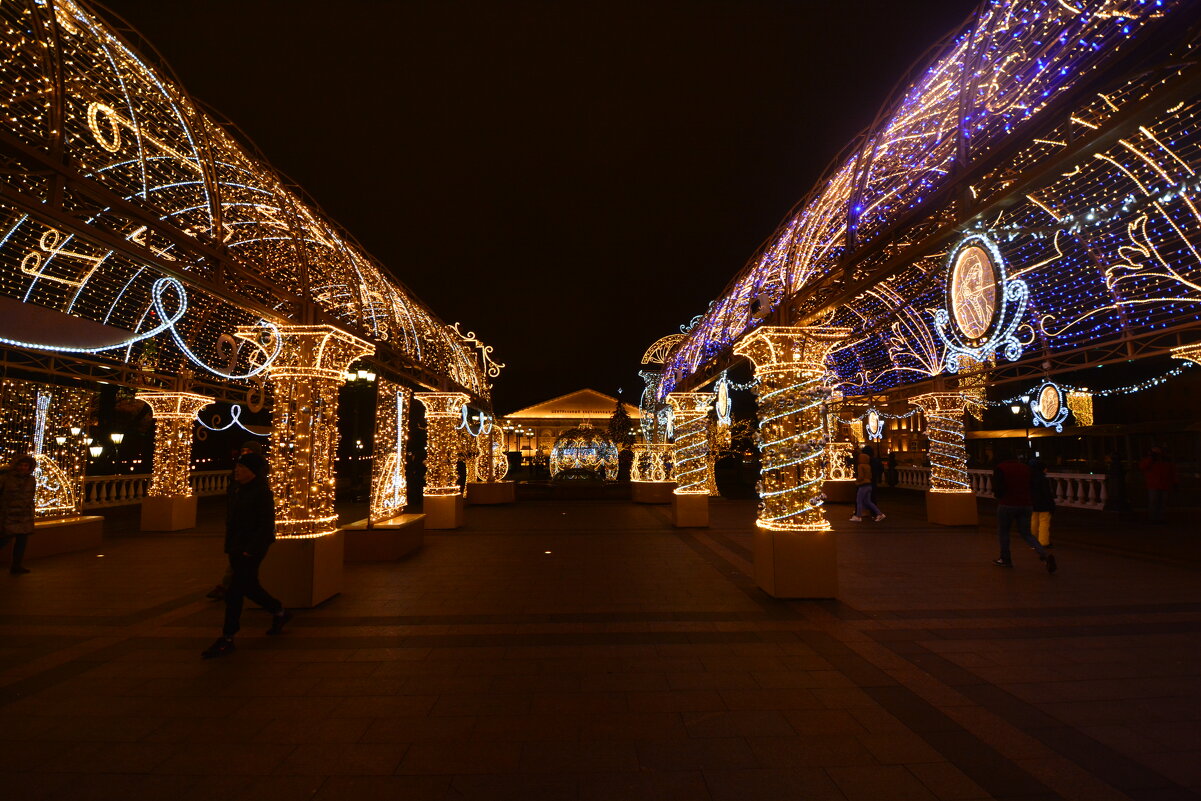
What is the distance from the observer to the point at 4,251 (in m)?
6.76

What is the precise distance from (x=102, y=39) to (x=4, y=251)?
427 cm

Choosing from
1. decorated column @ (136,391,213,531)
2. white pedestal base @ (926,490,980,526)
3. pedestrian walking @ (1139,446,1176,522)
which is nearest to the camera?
pedestrian walking @ (1139,446,1176,522)

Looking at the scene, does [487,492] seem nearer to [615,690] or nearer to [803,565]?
[803,565]

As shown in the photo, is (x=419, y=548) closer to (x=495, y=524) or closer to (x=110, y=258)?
(x=495, y=524)

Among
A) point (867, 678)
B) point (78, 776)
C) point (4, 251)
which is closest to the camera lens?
point (78, 776)

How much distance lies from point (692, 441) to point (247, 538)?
346 inches

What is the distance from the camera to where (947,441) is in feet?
39.7

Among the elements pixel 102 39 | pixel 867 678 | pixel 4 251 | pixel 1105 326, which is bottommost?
pixel 867 678

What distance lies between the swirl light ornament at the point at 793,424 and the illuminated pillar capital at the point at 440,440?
7553 millimetres

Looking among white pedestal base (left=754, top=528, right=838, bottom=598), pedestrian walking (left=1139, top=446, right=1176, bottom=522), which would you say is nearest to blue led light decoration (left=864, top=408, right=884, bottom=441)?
A: pedestrian walking (left=1139, top=446, right=1176, bottom=522)

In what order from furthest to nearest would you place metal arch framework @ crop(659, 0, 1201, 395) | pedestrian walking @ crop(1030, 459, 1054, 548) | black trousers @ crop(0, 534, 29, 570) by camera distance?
pedestrian walking @ crop(1030, 459, 1054, 548), black trousers @ crop(0, 534, 29, 570), metal arch framework @ crop(659, 0, 1201, 395)

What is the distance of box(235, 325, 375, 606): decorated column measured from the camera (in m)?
5.81

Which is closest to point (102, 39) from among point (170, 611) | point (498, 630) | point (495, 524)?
point (170, 611)

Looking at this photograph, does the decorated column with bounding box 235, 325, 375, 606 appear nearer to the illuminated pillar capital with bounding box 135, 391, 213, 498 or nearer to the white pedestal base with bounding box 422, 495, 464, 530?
the white pedestal base with bounding box 422, 495, 464, 530
